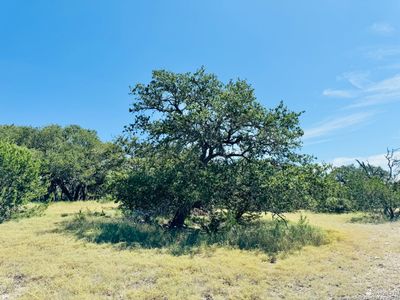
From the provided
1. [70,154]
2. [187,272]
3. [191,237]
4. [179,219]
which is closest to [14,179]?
[179,219]

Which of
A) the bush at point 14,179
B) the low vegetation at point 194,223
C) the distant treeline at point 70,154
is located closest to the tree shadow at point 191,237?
the low vegetation at point 194,223

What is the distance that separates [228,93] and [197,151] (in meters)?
2.76

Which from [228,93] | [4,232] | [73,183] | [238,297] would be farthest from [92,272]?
[73,183]

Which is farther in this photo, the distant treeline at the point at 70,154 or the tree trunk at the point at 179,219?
the distant treeline at the point at 70,154

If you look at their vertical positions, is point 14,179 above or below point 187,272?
above

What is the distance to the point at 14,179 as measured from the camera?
14992 mm

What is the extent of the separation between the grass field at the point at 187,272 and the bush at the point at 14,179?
15.5ft

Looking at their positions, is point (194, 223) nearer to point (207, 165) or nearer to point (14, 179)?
point (207, 165)

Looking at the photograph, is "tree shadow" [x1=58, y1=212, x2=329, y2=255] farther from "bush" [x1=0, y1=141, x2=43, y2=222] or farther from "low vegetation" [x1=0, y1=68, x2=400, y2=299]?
"bush" [x1=0, y1=141, x2=43, y2=222]

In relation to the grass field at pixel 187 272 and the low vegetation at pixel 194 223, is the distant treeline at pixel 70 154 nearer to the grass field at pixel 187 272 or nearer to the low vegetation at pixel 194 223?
the low vegetation at pixel 194 223

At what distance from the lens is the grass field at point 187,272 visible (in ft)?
21.0

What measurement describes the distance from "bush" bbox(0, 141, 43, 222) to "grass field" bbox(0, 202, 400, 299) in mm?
4732

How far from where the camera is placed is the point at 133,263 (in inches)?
319

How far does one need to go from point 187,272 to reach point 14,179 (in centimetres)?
1125
